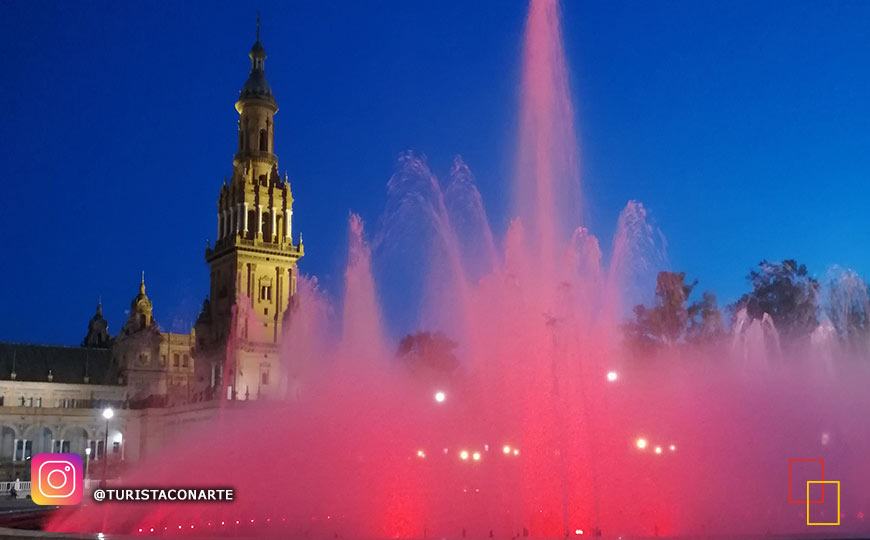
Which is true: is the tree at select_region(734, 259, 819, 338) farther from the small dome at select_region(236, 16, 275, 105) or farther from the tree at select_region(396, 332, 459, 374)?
the small dome at select_region(236, 16, 275, 105)

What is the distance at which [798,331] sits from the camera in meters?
61.4

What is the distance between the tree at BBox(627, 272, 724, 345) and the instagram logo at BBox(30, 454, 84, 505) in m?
42.6

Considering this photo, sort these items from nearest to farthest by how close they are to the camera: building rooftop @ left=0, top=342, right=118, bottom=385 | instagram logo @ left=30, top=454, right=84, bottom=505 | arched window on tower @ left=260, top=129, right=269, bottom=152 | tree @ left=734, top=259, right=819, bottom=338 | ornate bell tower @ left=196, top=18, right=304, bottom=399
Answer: instagram logo @ left=30, top=454, right=84, bottom=505 → tree @ left=734, top=259, right=819, bottom=338 → ornate bell tower @ left=196, top=18, right=304, bottom=399 → arched window on tower @ left=260, top=129, right=269, bottom=152 → building rooftop @ left=0, top=342, right=118, bottom=385

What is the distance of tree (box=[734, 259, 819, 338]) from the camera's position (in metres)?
62.2

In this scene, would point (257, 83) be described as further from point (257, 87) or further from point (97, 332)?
point (97, 332)

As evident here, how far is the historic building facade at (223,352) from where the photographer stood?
289 ft

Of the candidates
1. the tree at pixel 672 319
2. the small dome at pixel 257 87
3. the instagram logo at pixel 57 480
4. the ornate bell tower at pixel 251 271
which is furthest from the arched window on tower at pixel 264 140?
the instagram logo at pixel 57 480

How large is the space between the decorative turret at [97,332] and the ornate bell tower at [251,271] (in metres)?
42.4

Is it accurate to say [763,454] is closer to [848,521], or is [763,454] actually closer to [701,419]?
[701,419]

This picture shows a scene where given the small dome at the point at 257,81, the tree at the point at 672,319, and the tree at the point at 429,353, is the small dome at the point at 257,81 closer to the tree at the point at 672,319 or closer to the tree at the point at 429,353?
the tree at the point at 429,353

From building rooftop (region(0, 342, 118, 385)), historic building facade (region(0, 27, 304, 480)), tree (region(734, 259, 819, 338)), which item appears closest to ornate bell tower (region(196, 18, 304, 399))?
historic building facade (region(0, 27, 304, 480))

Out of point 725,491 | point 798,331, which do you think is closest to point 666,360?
point 798,331

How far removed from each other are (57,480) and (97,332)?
4023 inches

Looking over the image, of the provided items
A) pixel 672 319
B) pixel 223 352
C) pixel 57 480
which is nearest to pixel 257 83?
pixel 223 352
